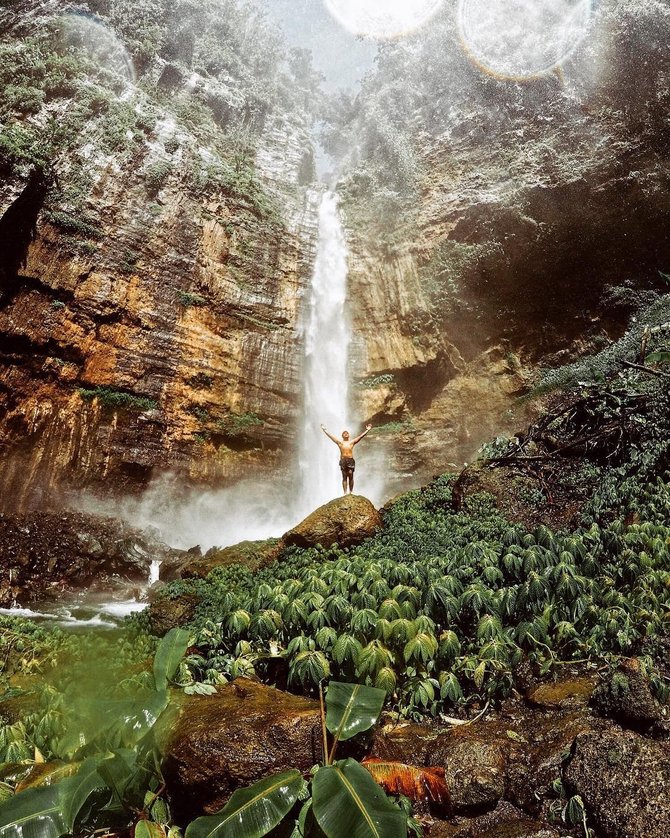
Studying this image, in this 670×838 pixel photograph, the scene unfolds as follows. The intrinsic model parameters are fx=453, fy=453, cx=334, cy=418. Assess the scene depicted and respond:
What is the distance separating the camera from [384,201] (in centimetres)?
1873

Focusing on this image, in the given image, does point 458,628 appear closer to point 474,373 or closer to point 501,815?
point 501,815

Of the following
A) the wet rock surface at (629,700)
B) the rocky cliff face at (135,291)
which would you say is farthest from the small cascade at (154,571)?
the wet rock surface at (629,700)

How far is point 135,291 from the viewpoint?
524 inches

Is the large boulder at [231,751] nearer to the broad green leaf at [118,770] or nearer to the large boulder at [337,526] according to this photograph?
the broad green leaf at [118,770]

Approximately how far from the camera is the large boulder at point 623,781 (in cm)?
201

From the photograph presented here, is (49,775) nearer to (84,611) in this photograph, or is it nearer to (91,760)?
(91,760)

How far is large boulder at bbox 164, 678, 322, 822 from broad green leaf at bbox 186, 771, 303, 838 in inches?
12.9

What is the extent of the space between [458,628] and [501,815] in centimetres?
Answer: 159

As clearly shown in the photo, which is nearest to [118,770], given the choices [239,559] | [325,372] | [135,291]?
[239,559]

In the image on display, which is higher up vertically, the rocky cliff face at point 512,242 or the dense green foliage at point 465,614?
the rocky cliff face at point 512,242

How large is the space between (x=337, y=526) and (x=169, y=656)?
446 centimetres

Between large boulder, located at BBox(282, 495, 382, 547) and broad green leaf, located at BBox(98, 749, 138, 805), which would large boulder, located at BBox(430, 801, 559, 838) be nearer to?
broad green leaf, located at BBox(98, 749, 138, 805)

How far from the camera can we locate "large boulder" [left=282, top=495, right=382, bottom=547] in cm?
731

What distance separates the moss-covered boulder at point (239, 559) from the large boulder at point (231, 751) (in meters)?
4.72
